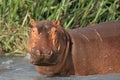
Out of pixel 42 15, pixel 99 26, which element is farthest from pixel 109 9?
→ pixel 99 26

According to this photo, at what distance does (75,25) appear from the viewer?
748 cm

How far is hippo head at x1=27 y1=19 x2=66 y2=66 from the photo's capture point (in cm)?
515

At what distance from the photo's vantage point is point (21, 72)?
248 inches

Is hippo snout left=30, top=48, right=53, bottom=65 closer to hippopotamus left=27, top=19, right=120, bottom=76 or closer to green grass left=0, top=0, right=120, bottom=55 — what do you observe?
hippopotamus left=27, top=19, right=120, bottom=76

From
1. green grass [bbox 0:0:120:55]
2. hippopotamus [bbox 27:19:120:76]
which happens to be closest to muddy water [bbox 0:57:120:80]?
hippopotamus [bbox 27:19:120:76]

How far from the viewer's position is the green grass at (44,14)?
7.37 metres

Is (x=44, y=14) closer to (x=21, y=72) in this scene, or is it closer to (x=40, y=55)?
(x=21, y=72)

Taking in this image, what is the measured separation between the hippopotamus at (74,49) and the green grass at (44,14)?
1465 mm

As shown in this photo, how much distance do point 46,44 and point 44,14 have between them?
239 centimetres

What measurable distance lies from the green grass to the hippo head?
1952 mm

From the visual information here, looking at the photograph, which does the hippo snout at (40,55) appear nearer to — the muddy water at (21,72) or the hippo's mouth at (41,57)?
the hippo's mouth at (41,57)

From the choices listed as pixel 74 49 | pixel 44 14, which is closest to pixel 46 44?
pixel 74 49

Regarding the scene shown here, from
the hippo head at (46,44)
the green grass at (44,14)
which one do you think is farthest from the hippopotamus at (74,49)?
the green grass at (44,14)

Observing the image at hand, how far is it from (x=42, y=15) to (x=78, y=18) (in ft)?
1.72
